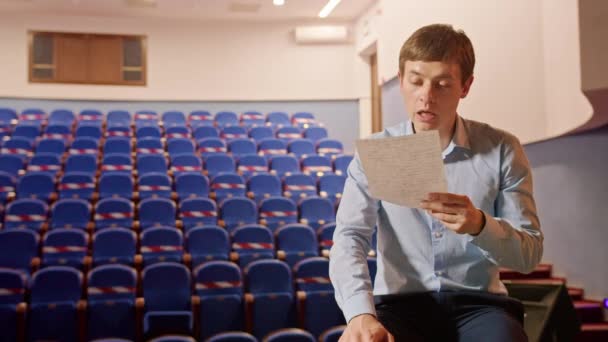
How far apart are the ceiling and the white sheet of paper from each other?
7.14 m

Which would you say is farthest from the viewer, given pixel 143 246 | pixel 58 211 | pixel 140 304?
pixel 58 211

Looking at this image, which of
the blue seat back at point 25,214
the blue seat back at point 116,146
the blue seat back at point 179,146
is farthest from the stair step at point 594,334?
the blue seat back at point 116,146

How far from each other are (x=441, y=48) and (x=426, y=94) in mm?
75

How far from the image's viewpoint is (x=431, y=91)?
3.50ft

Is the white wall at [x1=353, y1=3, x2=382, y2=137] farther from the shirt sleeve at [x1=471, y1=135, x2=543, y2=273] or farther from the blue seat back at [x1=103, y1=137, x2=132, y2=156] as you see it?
the shirt sleeve at [x1=471, y1=135, x2=543, y2=273]

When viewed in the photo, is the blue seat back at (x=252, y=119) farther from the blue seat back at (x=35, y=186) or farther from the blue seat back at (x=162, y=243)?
the blue seat back at (x=162, y=243)

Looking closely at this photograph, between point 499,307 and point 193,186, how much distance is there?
14.9ft

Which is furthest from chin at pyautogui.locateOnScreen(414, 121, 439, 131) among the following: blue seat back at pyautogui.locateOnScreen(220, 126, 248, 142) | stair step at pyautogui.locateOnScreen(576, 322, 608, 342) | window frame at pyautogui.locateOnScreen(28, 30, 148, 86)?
window frame at pyautogui.locateOnScreen(28, 30, 148, 86)

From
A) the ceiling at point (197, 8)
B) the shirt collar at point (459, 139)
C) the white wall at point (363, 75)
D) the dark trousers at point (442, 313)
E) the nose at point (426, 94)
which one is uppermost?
the ceiling at point (197, 8)

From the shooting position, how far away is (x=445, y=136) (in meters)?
1.14

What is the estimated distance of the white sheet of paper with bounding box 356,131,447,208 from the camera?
3.03ft

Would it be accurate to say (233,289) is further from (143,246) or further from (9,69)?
(9,69)

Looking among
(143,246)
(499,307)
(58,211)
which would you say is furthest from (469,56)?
(58,211)

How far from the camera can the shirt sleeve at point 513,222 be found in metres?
0.98
